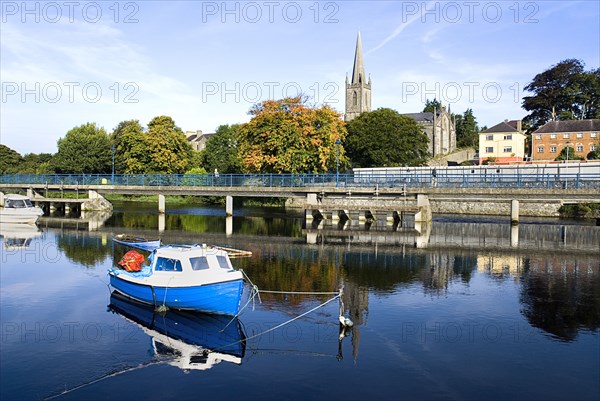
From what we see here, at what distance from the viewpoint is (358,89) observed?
472ft

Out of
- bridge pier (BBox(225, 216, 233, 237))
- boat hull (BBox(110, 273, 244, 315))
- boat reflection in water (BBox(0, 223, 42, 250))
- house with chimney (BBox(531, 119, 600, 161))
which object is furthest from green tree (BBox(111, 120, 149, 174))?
boat hull (BBox(110, 273, 244, 315))

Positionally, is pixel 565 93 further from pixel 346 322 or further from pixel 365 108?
pixel 346 322

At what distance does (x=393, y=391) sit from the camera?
47.5 feet

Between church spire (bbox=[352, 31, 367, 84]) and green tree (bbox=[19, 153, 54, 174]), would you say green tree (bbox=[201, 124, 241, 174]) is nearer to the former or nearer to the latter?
A: green tree (bbox=[19, 153, 54, 174])

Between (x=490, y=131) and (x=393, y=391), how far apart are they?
3773 inches

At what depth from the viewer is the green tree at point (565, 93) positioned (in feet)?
359

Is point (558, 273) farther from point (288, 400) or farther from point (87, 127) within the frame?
point (87, 127)

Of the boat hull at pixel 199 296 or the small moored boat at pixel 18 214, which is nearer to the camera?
the boat hull at pixel 199 296

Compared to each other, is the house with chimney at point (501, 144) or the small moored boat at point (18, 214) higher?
the house with chimney at point (501, 144)

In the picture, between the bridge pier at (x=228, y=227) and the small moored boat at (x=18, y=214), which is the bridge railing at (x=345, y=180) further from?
the small moored boat at (x=18, y=214)

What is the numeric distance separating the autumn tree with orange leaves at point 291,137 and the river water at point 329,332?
34.2m

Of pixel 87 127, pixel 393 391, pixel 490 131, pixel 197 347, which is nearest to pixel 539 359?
pixel 393 391

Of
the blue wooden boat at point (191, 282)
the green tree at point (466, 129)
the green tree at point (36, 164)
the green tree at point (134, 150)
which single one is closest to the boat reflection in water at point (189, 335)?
the blue wooden boat at point (191, 282)

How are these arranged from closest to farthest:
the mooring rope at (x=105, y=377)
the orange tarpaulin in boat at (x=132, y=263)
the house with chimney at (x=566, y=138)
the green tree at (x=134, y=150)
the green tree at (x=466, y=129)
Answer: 1. the mooring rope at (x=105, y=377)
2. the orange tarpaulin in boat at (x=132, y=263)
3. the green tree at (x=134, y=150)
4. the house with chimney at (x=566, y=138)
5. the green tree at (x=466, y=129)
